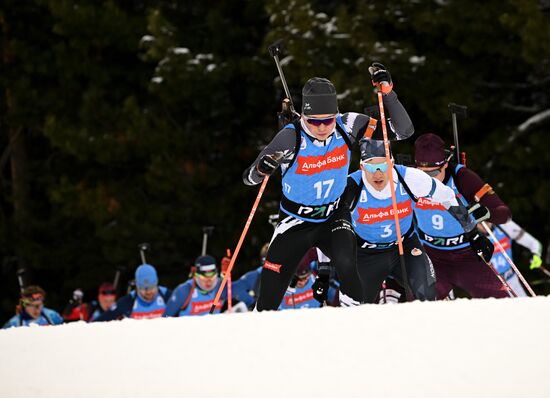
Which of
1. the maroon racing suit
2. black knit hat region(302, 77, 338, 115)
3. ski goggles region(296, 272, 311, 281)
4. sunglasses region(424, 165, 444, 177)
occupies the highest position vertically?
black knit hat region(302, 77, 338, 115)

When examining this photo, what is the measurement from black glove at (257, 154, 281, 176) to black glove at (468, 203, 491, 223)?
153cm

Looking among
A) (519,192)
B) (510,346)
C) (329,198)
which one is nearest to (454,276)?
(329,198)

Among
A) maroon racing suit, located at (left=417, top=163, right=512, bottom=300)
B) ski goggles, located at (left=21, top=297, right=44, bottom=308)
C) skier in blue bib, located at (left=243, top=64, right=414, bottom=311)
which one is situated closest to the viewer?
skier in blue bib, located at (left=243, top=64, right=414, bottom=311)

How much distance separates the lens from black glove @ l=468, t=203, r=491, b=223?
23.3 feet

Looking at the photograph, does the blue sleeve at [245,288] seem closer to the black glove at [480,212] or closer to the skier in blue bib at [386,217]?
the skier in blue bib at [386,217]

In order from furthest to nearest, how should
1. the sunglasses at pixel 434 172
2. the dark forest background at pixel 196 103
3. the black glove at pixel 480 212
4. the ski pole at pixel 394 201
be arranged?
the dark forest background at pixel 196 103, the sunglasses at pixel 434 172, the black glove at pixel 480 212, the ski pole at pixel 394 201

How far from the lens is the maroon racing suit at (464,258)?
24.2 ft

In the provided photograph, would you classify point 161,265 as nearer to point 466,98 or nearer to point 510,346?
point 466,98

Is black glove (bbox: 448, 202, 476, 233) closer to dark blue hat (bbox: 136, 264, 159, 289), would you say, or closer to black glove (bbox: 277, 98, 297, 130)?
black glove (bbox: 277, 98, 297, 130)

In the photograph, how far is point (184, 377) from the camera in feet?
13.7

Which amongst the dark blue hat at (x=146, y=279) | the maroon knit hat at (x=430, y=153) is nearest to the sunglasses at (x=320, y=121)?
the maroon knit hat at (x=430, y=153)

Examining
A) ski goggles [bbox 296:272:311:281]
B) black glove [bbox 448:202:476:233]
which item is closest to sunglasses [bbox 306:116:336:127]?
black glove [bbox 448:202:476:233]

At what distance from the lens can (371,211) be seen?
7.19 m

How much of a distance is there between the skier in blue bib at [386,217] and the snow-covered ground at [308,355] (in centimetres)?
204
